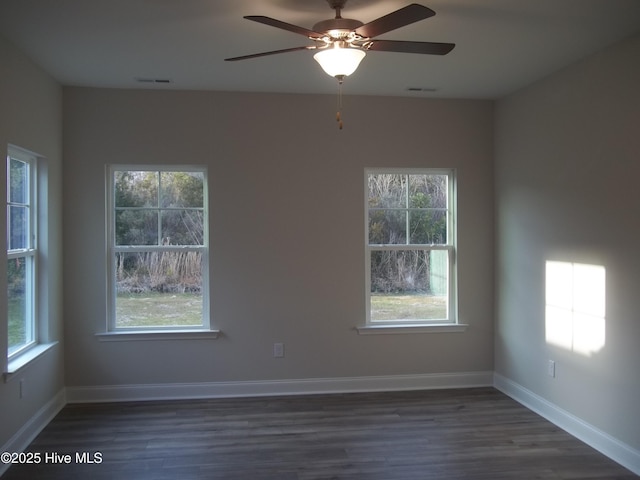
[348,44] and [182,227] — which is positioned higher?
[348,44]

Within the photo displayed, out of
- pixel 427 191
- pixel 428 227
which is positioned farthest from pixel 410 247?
pixel 427 191

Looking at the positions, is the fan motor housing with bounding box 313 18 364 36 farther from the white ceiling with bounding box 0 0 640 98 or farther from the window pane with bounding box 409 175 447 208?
the window pane with bounding box 409 175 447 208

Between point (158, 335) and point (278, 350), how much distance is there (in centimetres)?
102

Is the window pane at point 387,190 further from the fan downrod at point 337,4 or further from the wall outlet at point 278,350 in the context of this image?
the fan downrod at point 337,4

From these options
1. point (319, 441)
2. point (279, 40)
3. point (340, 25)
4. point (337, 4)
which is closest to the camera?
point (340, 25)

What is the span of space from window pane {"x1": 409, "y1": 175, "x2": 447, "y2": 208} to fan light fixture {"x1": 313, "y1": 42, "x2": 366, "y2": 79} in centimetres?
224

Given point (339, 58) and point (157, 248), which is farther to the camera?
point (157, 248)

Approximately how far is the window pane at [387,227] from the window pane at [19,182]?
2720 mm

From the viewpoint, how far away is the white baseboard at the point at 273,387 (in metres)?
4.16

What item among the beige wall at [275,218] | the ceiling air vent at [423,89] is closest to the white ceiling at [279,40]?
the ceiling air vent at [423,89]

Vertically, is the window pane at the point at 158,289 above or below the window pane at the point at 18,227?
below

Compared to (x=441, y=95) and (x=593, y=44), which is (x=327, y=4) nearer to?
(x=593, y=44)

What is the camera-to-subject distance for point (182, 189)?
429 centimetres

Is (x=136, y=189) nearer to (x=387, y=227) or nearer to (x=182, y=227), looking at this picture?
(x=182, y=227)
